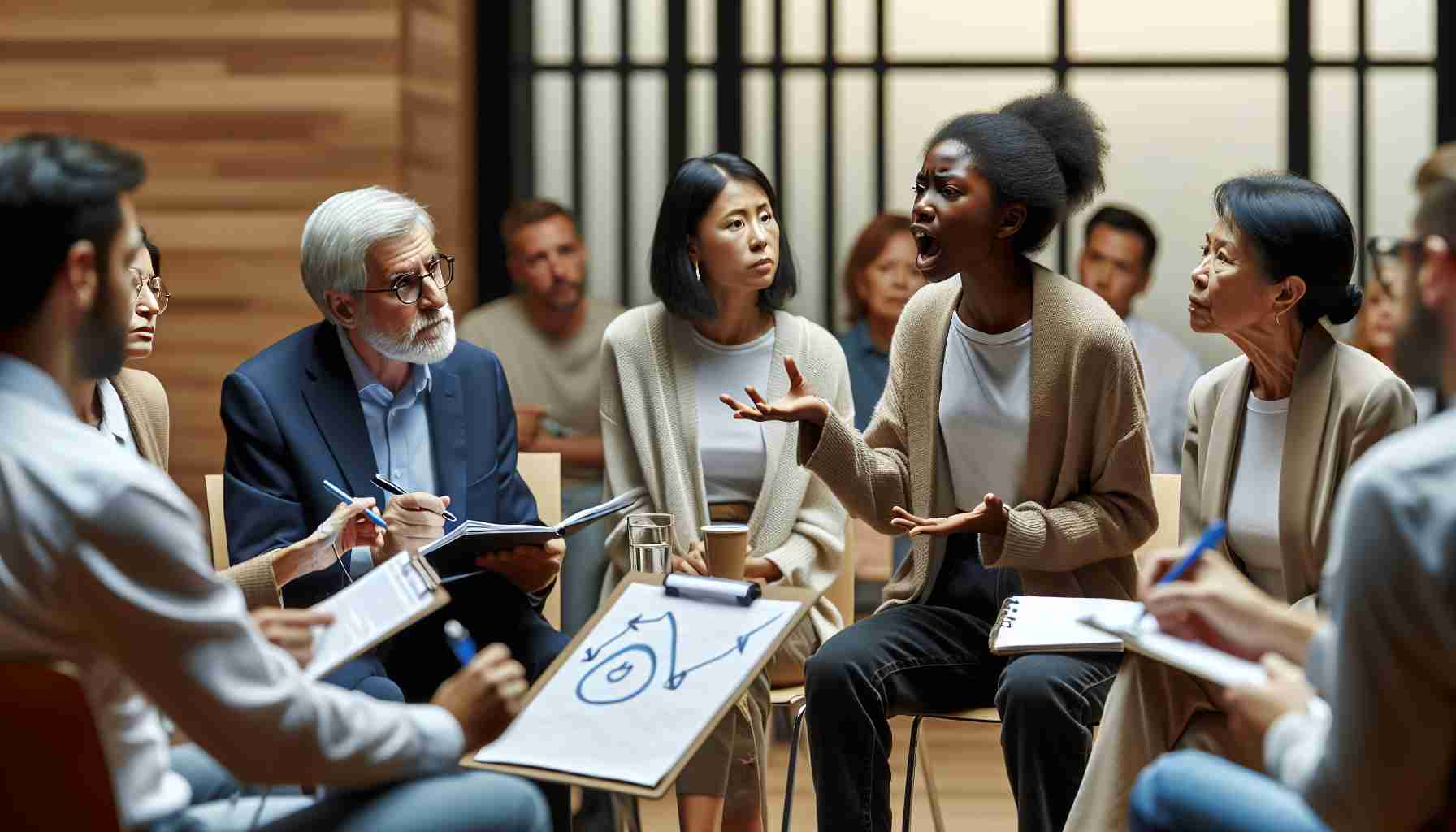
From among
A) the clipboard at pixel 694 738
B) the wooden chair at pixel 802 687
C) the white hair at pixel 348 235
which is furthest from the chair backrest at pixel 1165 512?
the white hair at pixel 348 235

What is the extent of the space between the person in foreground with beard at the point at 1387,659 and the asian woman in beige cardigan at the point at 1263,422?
734 mm

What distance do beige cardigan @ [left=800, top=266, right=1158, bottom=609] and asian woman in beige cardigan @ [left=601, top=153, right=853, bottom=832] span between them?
310 mm

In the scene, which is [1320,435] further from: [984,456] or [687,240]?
[687,240]

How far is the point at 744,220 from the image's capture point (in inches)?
132

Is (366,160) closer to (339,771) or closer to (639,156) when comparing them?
(639,156)

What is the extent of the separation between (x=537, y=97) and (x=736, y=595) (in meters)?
3.68

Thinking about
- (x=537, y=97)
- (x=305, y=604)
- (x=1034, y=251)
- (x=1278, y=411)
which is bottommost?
(x=305, y=604)

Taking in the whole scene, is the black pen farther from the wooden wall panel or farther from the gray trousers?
the wooden wall panel

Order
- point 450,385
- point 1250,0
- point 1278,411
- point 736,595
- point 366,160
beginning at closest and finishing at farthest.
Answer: point 736,595 < point 1278,411 < point 450,385 < point 366,160 < point 1250,0

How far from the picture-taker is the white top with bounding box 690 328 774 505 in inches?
131

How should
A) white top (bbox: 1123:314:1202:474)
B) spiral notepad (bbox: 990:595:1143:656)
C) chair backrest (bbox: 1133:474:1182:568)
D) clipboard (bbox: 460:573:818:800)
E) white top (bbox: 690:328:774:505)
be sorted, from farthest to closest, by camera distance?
white top (bbox: 1123:314:1202:474) → white top (bbox: 690:328:774:505) → chair backrest (bbox: 1133:474:1182:568) → spiral notepad (bbox: 990:595:1143:656) → clipboard (bbox: 460:573:818:800)

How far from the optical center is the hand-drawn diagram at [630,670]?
2090mm

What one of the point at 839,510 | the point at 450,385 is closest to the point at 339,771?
the point at 450,385

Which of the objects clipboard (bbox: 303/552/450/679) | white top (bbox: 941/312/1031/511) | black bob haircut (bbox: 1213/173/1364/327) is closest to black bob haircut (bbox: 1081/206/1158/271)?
white top (bbox: 941/312/1031/511)
